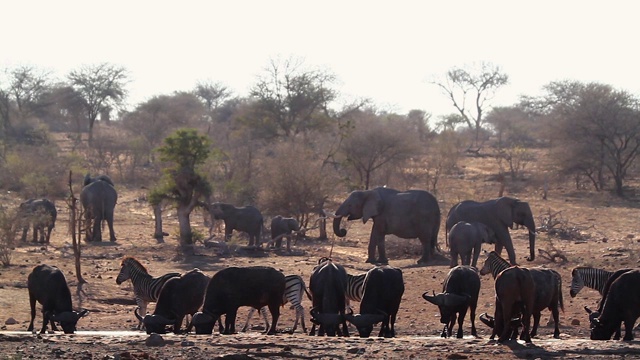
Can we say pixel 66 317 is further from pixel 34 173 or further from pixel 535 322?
pixel 34 173

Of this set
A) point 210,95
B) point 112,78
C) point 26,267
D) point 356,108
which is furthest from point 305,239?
point 210,95

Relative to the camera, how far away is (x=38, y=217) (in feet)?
89.2

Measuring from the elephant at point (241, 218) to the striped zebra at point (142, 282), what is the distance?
10807mm

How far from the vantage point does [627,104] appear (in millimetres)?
44938

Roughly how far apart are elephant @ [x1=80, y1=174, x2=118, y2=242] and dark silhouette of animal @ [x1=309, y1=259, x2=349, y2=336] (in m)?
15.0

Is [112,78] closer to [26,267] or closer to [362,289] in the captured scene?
[26,267]

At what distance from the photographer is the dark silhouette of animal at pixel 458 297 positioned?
14539 mm

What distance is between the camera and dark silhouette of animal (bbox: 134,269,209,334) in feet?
49.1

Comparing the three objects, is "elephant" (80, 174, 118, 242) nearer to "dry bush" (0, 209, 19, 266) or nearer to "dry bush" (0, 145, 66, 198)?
"dry bush" (0, 209, 19, 266)

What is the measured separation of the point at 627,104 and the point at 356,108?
1599 centimetres

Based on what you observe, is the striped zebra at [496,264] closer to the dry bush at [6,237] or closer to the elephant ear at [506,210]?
the elephant ear at [506,210]

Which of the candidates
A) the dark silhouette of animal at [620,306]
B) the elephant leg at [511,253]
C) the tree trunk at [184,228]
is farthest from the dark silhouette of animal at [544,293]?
the tree trunk at [184,228]

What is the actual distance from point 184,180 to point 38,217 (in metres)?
4.02

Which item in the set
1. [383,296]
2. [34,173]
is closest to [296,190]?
[34,173]
